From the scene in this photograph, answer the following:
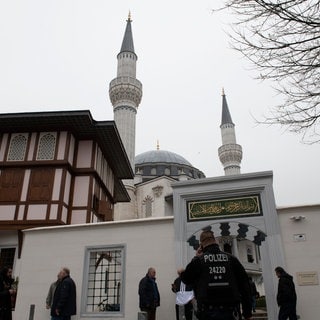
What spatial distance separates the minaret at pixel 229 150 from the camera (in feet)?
105

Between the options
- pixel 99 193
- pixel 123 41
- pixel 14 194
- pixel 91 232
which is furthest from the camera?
pixel 123 41

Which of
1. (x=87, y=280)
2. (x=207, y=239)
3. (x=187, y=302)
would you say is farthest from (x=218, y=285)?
(x=87, y=280)

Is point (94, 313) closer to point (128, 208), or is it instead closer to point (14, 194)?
point (14, 194)

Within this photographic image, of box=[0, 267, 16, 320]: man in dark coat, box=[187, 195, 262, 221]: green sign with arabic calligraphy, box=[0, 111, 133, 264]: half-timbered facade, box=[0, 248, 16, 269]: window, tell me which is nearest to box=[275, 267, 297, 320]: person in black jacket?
box=[187, 195, 262, 221]: green sign with arabic calligraphy

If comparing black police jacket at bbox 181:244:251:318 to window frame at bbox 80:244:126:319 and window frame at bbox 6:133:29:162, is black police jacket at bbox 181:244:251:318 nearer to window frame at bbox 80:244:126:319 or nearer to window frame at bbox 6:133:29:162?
window frame at bbox 80:244:126:319

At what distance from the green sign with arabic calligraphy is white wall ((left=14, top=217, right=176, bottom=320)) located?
573mm

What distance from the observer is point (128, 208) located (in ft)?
90.5

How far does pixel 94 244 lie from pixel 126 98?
18.6 meters

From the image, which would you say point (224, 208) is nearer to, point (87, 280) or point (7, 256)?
point (87, 280)

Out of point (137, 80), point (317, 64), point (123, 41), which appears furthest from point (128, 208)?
point (317, 64)

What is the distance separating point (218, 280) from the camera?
9.20ft

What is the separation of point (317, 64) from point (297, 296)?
13.3 feet

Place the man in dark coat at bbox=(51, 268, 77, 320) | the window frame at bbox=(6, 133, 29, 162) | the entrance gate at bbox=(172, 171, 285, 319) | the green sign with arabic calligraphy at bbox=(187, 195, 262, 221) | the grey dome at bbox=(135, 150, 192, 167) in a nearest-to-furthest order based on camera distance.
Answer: the man in dark coat at bbox=(51, 268, 77, 320) → the entrance gate at bbox=(172, 171, 285, 319) → the green sign with arabic calligraphy at bbox=(187, 195, 262, 221) → the window frame at bbox=(6, 133, 29, 162) → the grey dome at bbox=(135, 150, 192, 167)

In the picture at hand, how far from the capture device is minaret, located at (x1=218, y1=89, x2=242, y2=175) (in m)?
32.1
